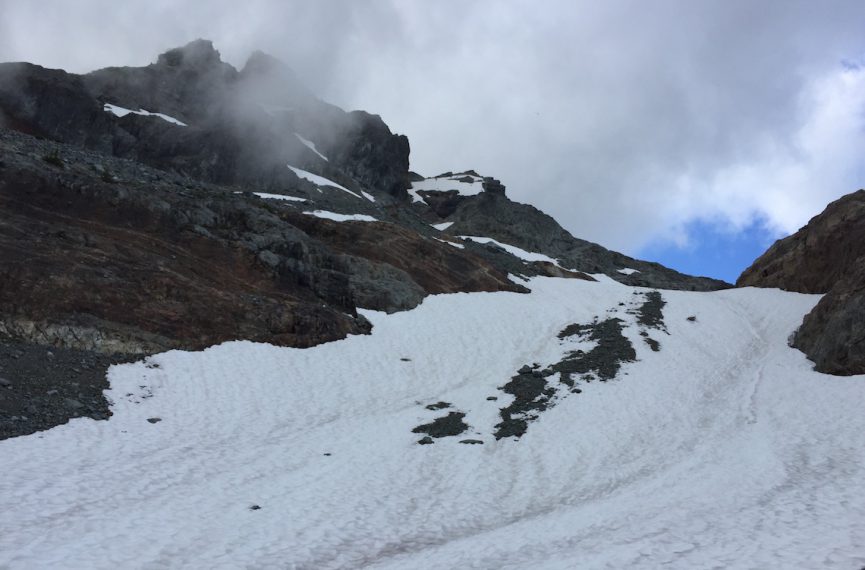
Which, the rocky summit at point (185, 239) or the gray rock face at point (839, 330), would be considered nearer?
the rocky summit at point (185, 239)

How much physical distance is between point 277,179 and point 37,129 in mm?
30238

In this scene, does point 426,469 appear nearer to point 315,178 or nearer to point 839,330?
point 839,330

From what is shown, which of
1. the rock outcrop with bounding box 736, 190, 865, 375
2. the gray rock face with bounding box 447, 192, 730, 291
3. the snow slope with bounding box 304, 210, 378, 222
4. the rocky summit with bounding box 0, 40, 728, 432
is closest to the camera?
the rocky summit with bounding box 0, 40, 728, 432

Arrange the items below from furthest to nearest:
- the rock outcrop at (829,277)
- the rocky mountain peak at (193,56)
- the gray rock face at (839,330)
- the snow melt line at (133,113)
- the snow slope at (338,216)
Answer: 1. the rocky mountain peak at (193,56)
2. the snow melt line at (133,113)
3. the snow slope at (338,216)
4. the rock outcrop at (829,277)
5. the gray rock face at (839,330)

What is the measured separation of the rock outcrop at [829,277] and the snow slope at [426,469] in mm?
1633

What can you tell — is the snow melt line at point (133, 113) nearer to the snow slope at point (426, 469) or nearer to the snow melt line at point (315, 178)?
the snow melt line at point (315, 178)

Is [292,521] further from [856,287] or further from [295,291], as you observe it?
[856,287]

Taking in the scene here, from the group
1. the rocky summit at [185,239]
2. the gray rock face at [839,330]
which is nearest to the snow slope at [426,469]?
the gray rock face at [839,330]

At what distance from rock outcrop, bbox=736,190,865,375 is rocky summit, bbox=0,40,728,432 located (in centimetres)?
2085

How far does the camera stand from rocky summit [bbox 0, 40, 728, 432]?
22.5m

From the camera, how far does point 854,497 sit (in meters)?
13.6

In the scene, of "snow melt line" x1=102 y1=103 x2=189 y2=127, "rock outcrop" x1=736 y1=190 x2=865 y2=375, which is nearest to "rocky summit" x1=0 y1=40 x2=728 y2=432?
"snow melt line" x1=102 y1=103 x2=189 y2=127

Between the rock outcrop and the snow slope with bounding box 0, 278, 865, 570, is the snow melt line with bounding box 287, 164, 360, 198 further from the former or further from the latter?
the rock outcrop

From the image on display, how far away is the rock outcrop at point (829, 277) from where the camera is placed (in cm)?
2741
